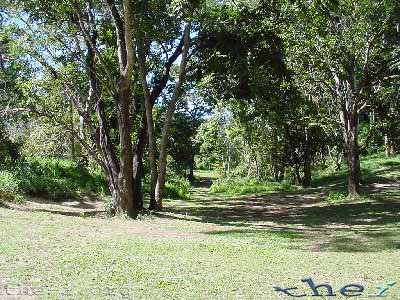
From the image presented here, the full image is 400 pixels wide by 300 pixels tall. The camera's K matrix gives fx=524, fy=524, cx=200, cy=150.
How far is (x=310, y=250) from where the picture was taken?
10383mm

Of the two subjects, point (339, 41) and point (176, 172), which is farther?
point (176, 172)

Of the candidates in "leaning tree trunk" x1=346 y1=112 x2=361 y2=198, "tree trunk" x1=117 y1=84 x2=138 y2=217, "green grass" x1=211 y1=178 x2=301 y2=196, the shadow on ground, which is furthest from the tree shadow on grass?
"green grass" x1=211 y1=178 x2=301 y2=196

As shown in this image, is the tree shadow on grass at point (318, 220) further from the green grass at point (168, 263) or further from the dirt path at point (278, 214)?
the green grass at point (168, 263)

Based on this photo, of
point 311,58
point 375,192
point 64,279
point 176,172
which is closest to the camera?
point 64,279

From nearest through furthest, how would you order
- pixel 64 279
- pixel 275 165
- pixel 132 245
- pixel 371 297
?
pixel 371 297, pixel 64 279, pixel 132 245, pixel 275 165

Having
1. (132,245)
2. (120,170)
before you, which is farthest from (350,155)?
(132,245)

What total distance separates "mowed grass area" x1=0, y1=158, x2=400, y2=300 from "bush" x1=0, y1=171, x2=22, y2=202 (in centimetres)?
214

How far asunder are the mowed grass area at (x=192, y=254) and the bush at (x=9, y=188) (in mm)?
2145

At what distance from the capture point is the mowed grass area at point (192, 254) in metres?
6.35

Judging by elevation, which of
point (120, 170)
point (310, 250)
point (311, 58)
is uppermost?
point (311, 58)

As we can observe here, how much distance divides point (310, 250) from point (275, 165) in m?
25.8

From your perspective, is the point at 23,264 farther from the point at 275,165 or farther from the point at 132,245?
the point at 275,165

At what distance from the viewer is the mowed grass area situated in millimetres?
6348

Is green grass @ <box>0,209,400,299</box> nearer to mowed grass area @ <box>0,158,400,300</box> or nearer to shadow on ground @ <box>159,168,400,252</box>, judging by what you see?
mowed grass area @ <box>0,158,400,300</box>
